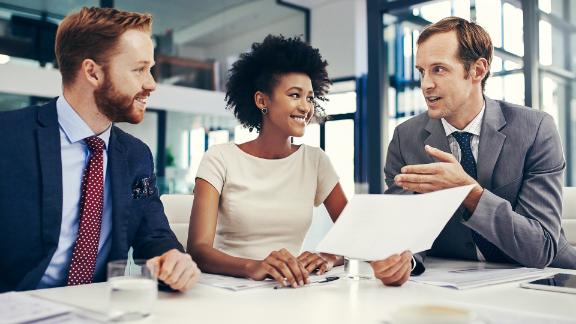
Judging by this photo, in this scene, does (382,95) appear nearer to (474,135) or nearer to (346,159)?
(346,159)

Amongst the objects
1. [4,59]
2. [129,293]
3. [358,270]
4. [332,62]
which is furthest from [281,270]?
[332,62]

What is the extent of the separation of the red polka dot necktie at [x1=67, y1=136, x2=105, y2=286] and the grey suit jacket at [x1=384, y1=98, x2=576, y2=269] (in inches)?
37.0

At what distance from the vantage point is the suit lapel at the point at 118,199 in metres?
1.45

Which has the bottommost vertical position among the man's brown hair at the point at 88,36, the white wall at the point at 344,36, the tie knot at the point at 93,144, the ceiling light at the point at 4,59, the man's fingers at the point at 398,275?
the man's fingers at the point at 398,275

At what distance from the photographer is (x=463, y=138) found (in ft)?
5.84

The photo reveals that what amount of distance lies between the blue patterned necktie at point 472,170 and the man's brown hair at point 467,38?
271 millimetres

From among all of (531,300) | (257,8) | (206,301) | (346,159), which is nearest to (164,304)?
(206,301)

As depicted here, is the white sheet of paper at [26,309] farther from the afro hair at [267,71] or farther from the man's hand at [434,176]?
the afro hair at [267,71]

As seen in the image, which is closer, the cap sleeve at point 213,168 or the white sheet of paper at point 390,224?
the white sheet of paper at point 390,224

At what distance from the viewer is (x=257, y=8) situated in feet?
25.3

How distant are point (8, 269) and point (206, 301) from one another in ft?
2.03

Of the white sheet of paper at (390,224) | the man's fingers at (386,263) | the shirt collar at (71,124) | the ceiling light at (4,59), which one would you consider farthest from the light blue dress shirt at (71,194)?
the ceiling light at (4,59)

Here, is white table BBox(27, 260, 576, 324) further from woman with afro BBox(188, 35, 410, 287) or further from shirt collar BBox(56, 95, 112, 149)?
woman with afro BBox(188, 35, 410, 287)

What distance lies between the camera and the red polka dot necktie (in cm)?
138
